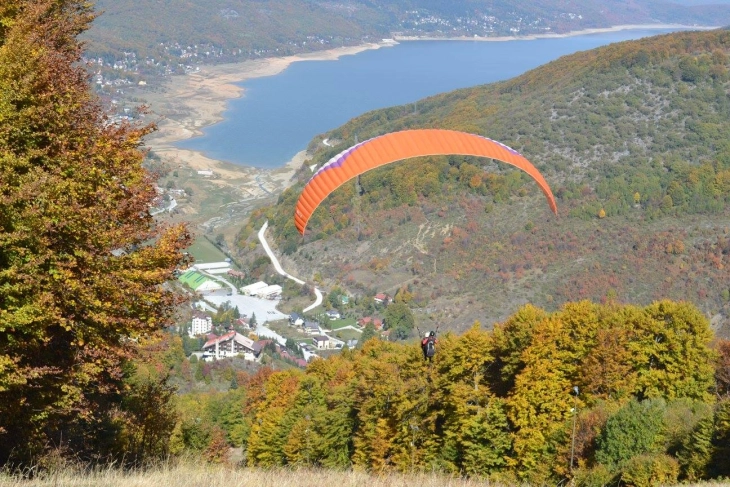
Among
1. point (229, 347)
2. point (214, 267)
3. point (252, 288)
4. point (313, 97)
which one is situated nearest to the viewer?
point (229, 347)

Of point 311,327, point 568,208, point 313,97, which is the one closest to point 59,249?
point 311,327

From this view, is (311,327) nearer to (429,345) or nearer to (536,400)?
(536,400)

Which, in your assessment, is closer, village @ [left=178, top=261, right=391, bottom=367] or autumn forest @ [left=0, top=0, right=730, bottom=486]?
autumn forest @ [left=0, top=0, right=730, bottom=486]

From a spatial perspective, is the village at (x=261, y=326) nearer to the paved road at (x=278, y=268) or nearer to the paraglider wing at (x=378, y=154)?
the paved road at (x=278, y=268)

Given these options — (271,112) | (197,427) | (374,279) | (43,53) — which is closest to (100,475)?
(43,53)

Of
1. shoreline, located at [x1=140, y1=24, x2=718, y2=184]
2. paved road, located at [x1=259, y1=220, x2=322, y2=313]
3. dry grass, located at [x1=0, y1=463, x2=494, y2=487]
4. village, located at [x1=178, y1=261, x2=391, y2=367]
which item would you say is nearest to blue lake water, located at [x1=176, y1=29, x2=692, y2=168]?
shoreline, located at [x1=140, y1=24, x2=718, y2=184]

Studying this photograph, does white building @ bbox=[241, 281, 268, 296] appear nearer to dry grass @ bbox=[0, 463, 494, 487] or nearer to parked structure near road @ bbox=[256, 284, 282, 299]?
parked structure near road @ bbox=[256, 284, 282, 299]
